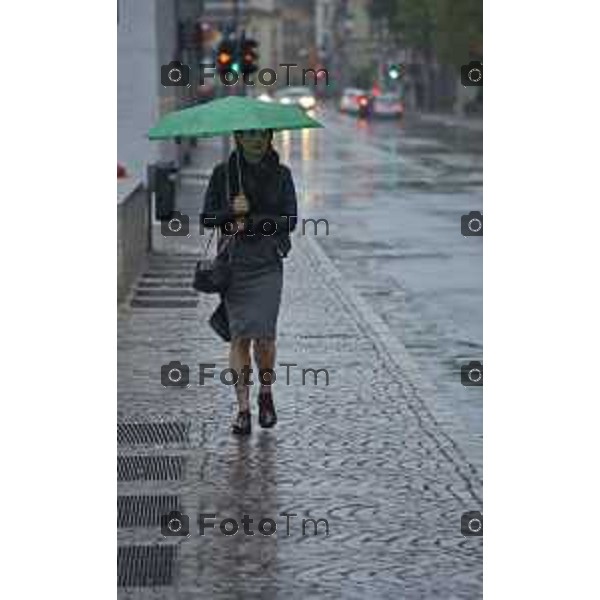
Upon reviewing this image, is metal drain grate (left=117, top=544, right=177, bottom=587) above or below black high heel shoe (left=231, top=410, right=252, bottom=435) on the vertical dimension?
below

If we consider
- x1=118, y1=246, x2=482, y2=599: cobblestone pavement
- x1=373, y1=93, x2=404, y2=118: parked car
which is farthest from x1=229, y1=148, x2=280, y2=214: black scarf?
x1=373, y1=93, x2=404, y2=118: parked car

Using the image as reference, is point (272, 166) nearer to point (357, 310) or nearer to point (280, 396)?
point (280, 396)

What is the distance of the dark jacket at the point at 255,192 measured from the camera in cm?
1085

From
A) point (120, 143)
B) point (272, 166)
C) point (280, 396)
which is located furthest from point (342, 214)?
point (272, 166)

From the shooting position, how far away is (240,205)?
1088 centimetres

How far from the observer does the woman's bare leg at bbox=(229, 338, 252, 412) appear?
11383 mm

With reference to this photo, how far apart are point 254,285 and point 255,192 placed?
2.01 feet

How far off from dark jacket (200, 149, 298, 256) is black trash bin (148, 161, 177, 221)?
13452 millimetres

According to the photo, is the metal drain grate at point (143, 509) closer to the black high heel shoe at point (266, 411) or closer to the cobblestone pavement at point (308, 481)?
the cobblestone pavement at point (308, 481)

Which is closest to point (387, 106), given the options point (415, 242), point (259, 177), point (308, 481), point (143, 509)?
point (415, 242)

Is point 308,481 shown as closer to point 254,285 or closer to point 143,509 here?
point 143,509

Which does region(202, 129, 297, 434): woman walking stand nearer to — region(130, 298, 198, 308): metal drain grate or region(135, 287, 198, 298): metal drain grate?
region(130, 298, 198, 308): metal drain grate
